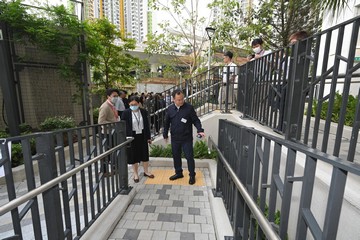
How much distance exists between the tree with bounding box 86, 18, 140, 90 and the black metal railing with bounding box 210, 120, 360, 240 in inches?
254

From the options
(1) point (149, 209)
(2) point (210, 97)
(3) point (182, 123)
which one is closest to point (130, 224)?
(1) point (149, 209)

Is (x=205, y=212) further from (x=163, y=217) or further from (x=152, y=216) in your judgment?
(x=152, y=216)

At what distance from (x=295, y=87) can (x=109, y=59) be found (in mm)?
7998

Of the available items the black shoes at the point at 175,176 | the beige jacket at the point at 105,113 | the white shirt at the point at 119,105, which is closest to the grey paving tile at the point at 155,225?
the black shoes at the point at 175,176

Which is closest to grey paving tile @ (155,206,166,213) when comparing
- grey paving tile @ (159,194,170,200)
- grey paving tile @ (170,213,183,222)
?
grey paving tile @ (170,213,183,222)

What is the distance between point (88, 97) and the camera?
681 centimetres

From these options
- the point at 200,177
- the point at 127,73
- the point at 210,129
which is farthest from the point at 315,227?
the point at 127,73

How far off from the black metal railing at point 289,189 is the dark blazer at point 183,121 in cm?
119

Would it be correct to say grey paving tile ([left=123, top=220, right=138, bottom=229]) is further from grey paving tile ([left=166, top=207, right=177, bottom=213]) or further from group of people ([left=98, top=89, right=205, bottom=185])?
group of people ([left=98, top=89, right=205, bottom=185])

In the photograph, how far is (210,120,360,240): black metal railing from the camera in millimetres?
737

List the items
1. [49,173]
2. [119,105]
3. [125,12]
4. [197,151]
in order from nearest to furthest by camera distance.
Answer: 1. [49,173]
2. [197,151]
3. [119,105]
4. [125,12]

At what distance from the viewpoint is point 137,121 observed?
12.2ft

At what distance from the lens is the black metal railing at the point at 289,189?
2.42ft

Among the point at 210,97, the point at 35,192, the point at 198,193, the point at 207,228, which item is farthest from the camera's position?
the point at 210,97
